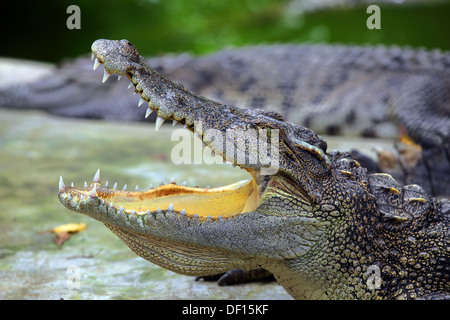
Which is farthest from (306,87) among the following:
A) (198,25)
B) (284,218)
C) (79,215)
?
(198,25)

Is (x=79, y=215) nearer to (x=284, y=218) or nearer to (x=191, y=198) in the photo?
(x=191, y=198)

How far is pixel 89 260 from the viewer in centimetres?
341

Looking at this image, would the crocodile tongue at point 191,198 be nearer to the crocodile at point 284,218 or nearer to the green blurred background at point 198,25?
the crocodile at point 284,218

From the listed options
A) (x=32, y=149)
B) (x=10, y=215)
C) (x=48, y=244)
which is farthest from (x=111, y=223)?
(x=32, y=149)

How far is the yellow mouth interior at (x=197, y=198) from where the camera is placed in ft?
9.25

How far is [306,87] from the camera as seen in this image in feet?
26.5

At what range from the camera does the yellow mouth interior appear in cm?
282

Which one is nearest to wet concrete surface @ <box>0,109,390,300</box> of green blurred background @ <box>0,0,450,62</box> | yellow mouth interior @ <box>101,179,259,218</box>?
yellow mouth interior @ <box>101,179,259,218</box>

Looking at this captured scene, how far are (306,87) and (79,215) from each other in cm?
479

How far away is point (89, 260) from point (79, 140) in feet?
10.1

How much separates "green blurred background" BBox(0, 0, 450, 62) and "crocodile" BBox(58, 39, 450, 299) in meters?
11.4

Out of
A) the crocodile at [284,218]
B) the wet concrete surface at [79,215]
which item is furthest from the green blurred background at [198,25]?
the crocodile at [284,218]

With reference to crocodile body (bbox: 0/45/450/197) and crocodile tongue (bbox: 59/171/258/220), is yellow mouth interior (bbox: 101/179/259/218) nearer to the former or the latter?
crocodile tongue (bbox: 59/171/258/220)

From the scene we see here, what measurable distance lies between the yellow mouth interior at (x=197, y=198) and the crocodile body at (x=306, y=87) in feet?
14.2
